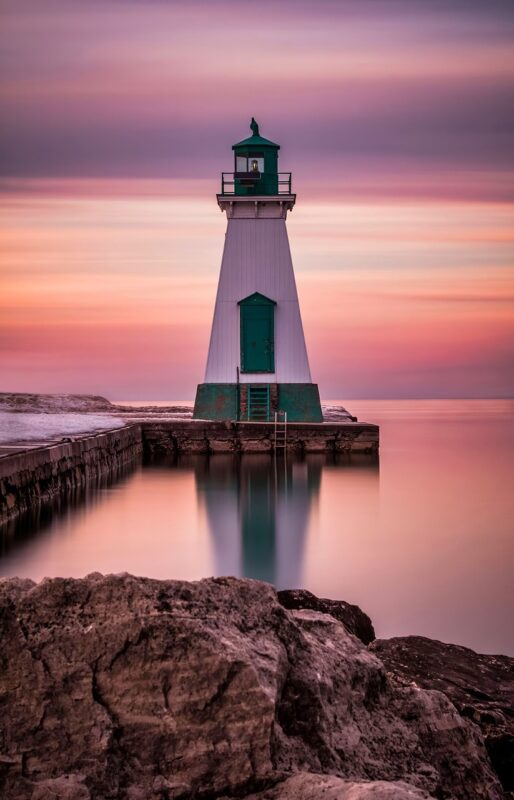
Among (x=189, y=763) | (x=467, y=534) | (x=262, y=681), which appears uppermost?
(x=262, y=681)

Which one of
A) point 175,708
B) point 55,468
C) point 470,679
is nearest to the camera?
point 175,708

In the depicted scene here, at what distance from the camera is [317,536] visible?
38.9 feet

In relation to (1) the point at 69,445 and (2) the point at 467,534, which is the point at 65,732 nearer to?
(2) the point at 467,534

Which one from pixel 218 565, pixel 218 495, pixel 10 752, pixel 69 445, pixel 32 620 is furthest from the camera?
pixel 218 495

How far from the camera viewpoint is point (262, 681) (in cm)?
267

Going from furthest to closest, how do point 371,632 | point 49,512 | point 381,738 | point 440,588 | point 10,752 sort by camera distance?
point 49,512, point 440,588, point 371,632, point 381,738, point 10,752

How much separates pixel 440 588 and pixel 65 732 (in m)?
6.22

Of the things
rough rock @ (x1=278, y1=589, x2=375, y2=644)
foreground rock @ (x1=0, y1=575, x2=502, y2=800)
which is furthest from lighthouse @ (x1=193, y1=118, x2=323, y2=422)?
foreground rock @ (x1=0, y1=575, x2=502, y2=800)

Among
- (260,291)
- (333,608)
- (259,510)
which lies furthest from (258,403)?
(333,608)

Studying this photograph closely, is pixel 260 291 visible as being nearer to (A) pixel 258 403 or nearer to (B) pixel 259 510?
(A) pixel 258 403

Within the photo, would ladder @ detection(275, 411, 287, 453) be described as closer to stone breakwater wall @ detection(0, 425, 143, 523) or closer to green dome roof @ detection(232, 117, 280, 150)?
stone breakwater wall @ detection(0, 425, 143, 523)

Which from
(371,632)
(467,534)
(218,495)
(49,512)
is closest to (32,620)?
(371,632)

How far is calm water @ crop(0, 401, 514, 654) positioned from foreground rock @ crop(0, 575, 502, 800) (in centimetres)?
346

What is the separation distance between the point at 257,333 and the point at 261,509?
25.3 feet
